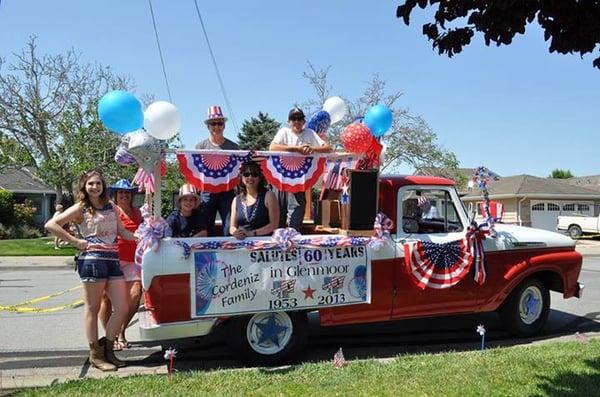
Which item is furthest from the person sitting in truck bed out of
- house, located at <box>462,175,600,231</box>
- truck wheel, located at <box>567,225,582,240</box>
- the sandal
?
truck wheel, located at <box>567,225,582,240</box>

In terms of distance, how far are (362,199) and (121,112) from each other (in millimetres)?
2589

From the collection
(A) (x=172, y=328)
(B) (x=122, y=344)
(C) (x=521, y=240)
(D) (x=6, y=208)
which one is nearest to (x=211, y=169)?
(A) (x=172, y=328)

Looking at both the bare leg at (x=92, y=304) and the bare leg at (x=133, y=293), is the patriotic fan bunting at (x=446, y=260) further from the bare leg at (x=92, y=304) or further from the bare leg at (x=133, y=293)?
the bare leg at (x=92, y=304)

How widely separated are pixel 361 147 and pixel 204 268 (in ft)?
7.02

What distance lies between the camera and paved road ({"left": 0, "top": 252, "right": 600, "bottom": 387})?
5.60 m

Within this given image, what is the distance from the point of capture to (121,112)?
5328 mm

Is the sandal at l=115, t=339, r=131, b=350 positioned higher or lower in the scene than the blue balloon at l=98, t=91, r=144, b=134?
lower

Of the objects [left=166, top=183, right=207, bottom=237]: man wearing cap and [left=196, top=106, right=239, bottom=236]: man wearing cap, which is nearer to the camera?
[left=166, top=183, right=207, bottom=237]: man wearing cap

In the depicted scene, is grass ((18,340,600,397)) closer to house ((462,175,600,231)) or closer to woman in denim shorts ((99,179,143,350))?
woman in denim shorts ((99,179,143,350))

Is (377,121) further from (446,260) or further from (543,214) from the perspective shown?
(543,214)

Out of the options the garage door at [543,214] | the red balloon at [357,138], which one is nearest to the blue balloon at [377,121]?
the red balloon at [357,138]

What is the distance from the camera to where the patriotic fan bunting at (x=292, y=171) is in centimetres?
572

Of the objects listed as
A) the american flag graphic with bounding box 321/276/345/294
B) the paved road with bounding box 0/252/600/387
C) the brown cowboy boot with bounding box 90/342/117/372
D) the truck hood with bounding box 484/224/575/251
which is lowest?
the paved road with bounding box 0/252/600/387

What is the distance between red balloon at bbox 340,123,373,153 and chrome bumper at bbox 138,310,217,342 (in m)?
2.35
